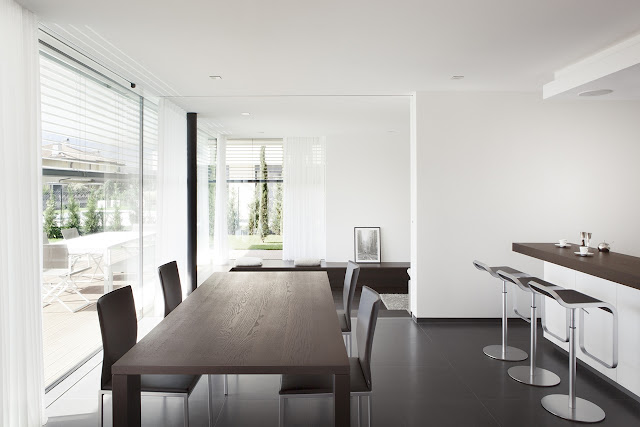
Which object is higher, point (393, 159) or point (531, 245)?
point (393, 159)

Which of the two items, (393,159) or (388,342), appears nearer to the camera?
(388,342)

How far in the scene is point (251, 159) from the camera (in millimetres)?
9211

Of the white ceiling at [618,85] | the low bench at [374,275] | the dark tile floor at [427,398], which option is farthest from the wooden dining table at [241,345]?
the low bench at [374,275]

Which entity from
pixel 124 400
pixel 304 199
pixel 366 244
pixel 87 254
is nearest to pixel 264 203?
pixel 304 199

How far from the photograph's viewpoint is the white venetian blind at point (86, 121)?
366cm

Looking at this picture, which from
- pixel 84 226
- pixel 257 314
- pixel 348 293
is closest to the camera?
pixel 257 314

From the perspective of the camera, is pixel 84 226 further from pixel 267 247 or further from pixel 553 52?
pixel 267 247

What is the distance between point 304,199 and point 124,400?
272 inches

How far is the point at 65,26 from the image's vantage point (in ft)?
10.9

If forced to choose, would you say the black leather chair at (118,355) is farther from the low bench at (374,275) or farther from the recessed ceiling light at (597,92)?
the low bench at (374,275)

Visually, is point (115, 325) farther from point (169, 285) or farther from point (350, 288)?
point (350, 288)

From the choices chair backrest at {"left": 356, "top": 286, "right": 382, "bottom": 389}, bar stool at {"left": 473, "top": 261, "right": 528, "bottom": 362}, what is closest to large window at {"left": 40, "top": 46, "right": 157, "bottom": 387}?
chair backrest at {"left": 356, "top": 286, "right": 382, "bottom": 389}

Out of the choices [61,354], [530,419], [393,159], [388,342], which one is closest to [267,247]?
[393,159]

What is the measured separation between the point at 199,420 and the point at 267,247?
6.10 m
